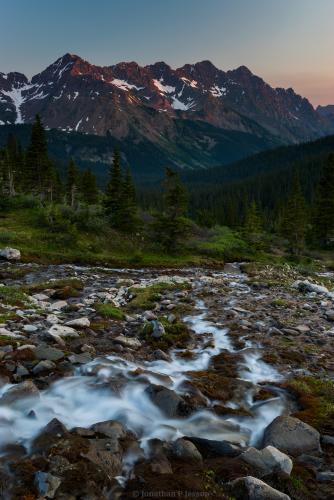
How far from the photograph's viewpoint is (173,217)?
4059 cm

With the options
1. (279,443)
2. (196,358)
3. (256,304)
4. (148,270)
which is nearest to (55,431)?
(279,443)

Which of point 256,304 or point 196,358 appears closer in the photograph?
point 196,358

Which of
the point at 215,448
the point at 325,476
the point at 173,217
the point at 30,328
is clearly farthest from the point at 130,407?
the point at 173,217

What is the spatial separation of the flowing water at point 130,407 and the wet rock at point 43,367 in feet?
1.96

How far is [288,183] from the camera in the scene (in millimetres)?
168000

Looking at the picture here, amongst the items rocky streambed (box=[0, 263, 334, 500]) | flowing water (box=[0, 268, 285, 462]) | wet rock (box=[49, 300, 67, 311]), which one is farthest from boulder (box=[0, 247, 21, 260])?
flowing water (box=[0, 268, 285, 462])

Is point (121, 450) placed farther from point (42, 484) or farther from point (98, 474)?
point (42, 484)

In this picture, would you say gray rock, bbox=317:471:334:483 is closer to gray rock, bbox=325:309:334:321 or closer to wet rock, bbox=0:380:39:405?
wet rock, bbox=0:380:39:405

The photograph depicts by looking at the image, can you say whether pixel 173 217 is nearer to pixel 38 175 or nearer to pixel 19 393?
pixel 38 175

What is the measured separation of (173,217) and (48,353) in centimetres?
3236

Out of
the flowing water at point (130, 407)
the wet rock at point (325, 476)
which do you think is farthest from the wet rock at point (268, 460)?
the flowing water at point (130, 407)

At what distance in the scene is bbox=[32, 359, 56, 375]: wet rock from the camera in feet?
26.9

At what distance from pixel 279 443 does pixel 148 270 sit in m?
25.8

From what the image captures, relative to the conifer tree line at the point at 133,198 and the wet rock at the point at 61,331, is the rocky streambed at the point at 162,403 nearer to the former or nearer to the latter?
the wet rock at the point at 61,331
